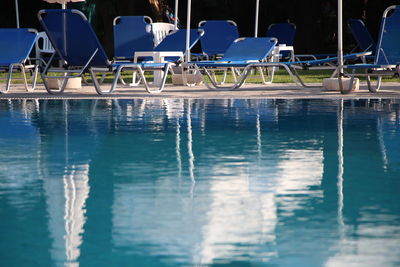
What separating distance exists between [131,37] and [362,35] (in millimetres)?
3631

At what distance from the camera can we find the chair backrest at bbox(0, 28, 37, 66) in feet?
36.7

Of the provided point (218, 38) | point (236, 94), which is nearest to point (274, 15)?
point (218, 38)

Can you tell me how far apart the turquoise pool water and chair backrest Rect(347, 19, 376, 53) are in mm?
6505

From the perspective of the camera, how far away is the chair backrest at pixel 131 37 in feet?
42.4

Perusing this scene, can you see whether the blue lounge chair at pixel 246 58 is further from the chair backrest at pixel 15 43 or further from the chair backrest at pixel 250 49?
the chair backrest at pixel 15 43

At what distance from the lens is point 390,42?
32.7 ft

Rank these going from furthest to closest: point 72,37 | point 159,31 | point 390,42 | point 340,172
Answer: point 159,31 < point 72,37 < point 390,42 < point 340,172

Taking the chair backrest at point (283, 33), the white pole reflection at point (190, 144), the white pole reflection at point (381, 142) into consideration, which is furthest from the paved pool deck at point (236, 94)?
the chair backrest at point (283, 33)

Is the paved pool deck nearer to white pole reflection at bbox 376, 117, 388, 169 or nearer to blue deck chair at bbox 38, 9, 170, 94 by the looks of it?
blue deck chair at bbox 38, 9, 170, 94

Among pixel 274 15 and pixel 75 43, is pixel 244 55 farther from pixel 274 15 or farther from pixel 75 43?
pixel 274 15

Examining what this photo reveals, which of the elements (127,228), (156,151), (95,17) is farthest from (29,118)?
(95,17)

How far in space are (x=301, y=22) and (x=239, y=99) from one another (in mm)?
13254

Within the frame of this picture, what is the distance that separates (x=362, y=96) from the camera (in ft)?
32.8

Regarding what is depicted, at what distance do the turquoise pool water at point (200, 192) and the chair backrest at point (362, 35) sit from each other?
6.50 meters
